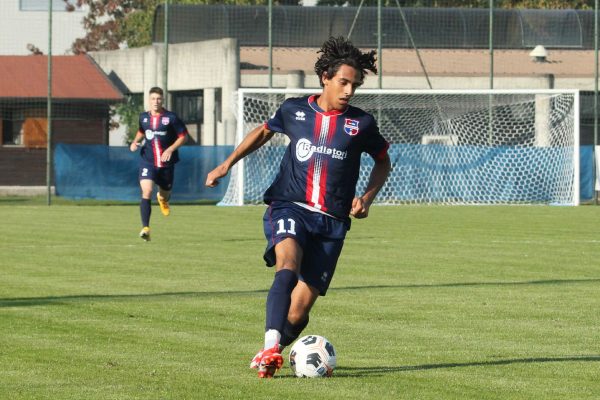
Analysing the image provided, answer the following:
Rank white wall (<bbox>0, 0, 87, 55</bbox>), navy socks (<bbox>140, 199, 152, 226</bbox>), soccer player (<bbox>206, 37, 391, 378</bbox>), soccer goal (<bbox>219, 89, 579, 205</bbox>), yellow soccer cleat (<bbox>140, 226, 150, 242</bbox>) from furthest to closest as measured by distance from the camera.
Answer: white wall (<bbox>0, 0, 87, 55</bbox>)
soccer goal (<bbox>219, 89, 579, 205</bbox>)
navy socks (<bbox>140, 199, 152, 226</bbox>)
yellow soccer cleat (<bbox>140, 226, 150, 242</bbox>)
soccer player (<bbox>206, 37, 391, 378</bbox>)

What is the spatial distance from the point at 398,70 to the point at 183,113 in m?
8.46

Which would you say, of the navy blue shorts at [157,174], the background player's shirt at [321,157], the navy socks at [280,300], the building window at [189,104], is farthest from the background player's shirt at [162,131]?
the building window at [189,104]

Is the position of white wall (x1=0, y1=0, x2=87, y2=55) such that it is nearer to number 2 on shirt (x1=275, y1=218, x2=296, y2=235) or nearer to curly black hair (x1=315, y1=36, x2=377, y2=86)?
curly black hair (x1=315, y1=36, x2=377, y2=86)

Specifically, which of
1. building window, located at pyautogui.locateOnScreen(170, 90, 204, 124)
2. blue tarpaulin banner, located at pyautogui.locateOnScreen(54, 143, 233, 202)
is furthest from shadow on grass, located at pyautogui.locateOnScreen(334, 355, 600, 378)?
building window, located at pyautogui.locateOnScreen(170, 90, 204, 124)

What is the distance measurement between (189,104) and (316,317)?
3757 centimetres

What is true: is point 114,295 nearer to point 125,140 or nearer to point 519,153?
point 519,153

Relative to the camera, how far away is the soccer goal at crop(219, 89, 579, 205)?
36594 mm

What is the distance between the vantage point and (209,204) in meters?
37.4

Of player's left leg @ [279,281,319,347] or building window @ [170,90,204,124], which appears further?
building window @ [170,90,204,124]

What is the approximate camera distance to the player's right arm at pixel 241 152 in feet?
28.2

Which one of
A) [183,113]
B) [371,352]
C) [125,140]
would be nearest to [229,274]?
[371,352]

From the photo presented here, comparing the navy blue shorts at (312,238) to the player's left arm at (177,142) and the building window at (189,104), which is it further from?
the building window at (189,104)

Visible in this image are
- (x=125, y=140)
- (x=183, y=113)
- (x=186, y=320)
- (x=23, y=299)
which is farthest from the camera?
(x=125, y=140)

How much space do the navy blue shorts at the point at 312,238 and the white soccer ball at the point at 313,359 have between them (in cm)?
40
